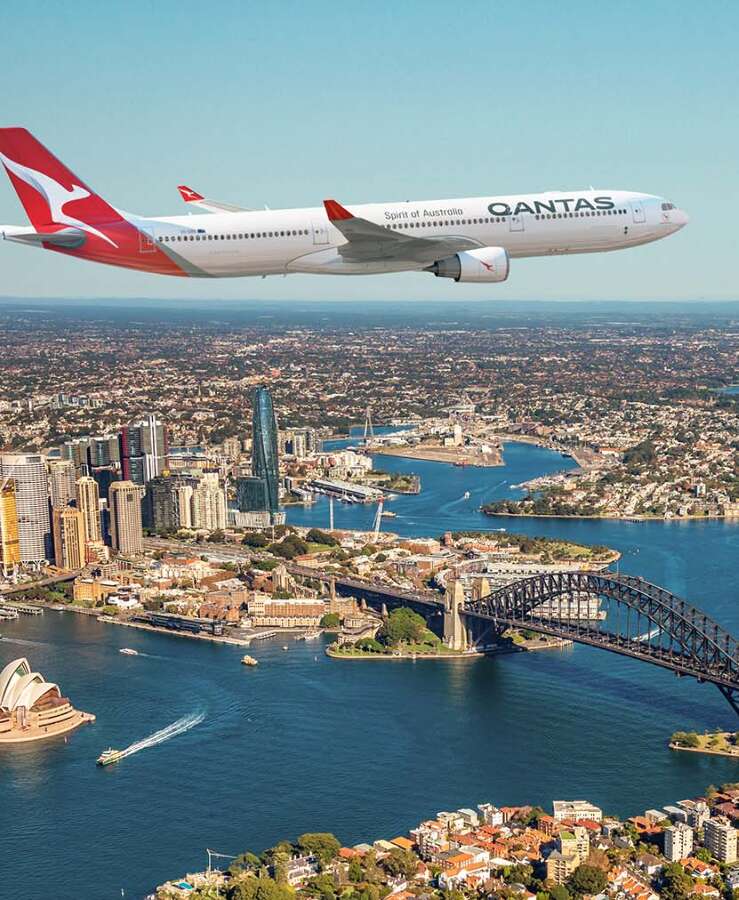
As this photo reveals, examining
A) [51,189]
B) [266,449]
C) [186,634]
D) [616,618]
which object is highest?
[51,189]

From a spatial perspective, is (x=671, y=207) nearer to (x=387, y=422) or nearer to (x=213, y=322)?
(x=387, y=422)

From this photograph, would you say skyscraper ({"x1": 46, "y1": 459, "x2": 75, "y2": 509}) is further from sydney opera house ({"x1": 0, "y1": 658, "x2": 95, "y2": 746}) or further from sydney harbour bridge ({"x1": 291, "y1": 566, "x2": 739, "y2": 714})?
sydney opera house ({"x1": 0, "y1": 658, "x2": 95, "y2": 746})

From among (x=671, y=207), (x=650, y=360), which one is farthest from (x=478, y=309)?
(x=671, y=207)

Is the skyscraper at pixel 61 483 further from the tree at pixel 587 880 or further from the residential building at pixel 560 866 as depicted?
the tree at pixel 587 880

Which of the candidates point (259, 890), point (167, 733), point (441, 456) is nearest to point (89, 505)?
point (167, 733)

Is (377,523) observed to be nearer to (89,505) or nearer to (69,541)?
(89,505)

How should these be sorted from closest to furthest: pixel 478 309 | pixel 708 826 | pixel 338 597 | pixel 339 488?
1. pixel 708 826
2. pixel 338 597
3. pixel 339 488
4. pixel 478 309
